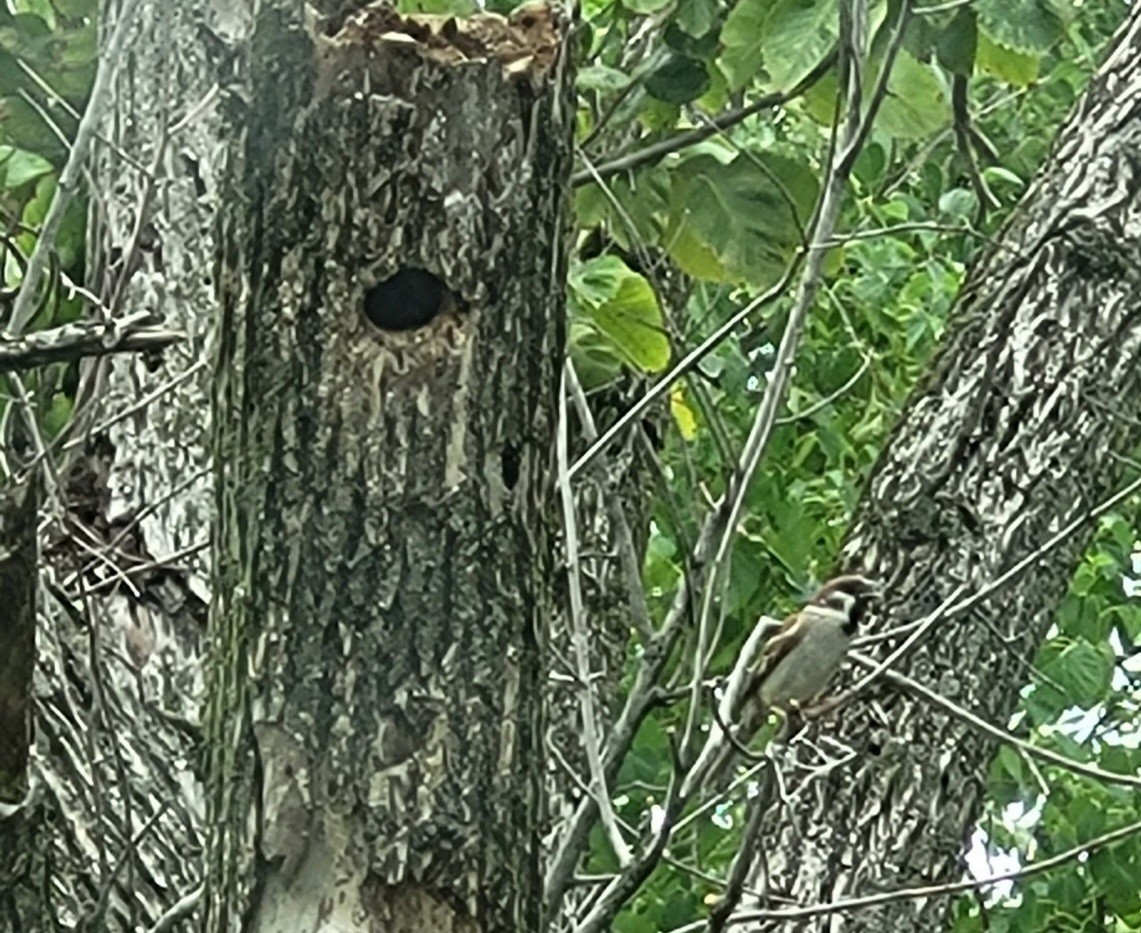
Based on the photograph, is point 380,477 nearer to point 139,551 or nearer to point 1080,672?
point 139,551

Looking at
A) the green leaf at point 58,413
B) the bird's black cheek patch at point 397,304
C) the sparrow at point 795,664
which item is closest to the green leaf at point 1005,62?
the sparrow at point 795,664

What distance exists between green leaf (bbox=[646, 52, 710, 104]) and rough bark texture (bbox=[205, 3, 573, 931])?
1.26 m

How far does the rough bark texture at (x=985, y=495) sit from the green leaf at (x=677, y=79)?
1.61ft

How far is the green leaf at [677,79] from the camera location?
2.96 metres

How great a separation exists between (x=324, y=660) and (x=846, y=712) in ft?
4.31

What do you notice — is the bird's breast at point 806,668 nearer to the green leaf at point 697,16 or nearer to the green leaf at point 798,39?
Answer: the green leaf at point 798,39

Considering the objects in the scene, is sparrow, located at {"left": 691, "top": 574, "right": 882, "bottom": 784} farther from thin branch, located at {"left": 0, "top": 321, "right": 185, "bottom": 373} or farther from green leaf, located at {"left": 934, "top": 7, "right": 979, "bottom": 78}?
thin branch, located at {"left": 0, "top": 321, "right": 185, "bottom": 373}

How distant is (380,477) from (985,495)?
1.41 metres

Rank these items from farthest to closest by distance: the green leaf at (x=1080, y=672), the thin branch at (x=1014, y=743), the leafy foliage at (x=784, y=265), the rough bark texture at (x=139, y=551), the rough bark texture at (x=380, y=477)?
the green leaf at (x=1080, y=672), the leafy foliage at (x=784, y=265), the rough bark texture at (x=139, y=551), the thin branch at (x=1014, y=743), the rough bark texture at (x=380, y=477)

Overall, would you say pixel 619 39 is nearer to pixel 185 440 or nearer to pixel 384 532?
pixel 185 440

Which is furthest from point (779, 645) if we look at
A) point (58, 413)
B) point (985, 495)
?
point (58, 413)

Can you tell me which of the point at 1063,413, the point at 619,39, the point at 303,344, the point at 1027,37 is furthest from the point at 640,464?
the point at 303,344

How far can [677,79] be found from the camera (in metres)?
2.96

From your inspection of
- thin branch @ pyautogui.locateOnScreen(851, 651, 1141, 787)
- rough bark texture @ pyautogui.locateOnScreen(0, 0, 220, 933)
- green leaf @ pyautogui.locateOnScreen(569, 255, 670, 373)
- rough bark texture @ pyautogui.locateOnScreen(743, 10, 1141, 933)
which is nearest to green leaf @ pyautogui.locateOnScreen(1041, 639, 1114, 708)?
rough bark texture @ pyautogui.locateOnScreen(743, 10, 1141, 933)
